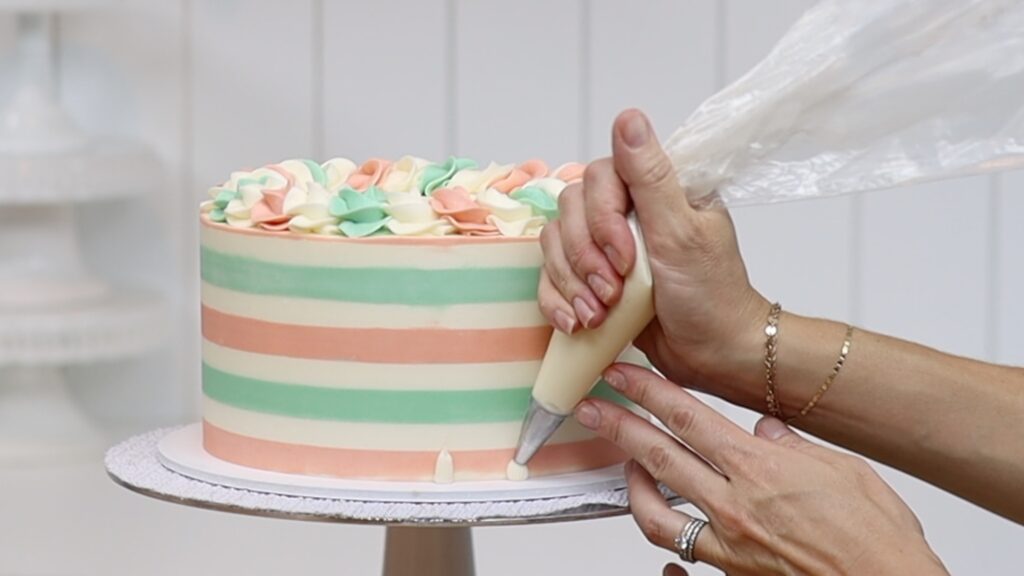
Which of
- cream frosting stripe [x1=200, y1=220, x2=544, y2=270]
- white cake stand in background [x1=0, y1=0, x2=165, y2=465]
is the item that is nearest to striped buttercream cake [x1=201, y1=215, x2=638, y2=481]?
cream frosting stripe [x1=200, y1=220, x2=544, y2=270]

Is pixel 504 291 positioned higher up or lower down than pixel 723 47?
lower down

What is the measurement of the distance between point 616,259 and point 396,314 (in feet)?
0.54

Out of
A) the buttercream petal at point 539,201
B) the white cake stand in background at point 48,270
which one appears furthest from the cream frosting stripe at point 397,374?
the white cake stand in background at point 48,270

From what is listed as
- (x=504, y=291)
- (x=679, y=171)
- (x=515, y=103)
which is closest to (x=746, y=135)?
(x=679, y=171)

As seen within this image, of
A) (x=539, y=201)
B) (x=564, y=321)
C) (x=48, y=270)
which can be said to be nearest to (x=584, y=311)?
(x=564, y=321)

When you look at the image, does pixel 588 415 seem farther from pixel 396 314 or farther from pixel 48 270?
pixel 48 270

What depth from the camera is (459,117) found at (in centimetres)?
238

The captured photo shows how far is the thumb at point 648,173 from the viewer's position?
1.11m

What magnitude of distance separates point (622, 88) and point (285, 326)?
1257mm

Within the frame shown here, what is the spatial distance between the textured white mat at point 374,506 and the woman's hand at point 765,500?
0.13ft

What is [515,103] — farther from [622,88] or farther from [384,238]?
[384,238]

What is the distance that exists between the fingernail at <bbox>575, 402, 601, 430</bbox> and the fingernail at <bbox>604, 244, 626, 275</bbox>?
0.11 m

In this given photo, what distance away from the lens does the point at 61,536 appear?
1.95m

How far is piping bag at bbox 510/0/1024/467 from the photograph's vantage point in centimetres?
113
